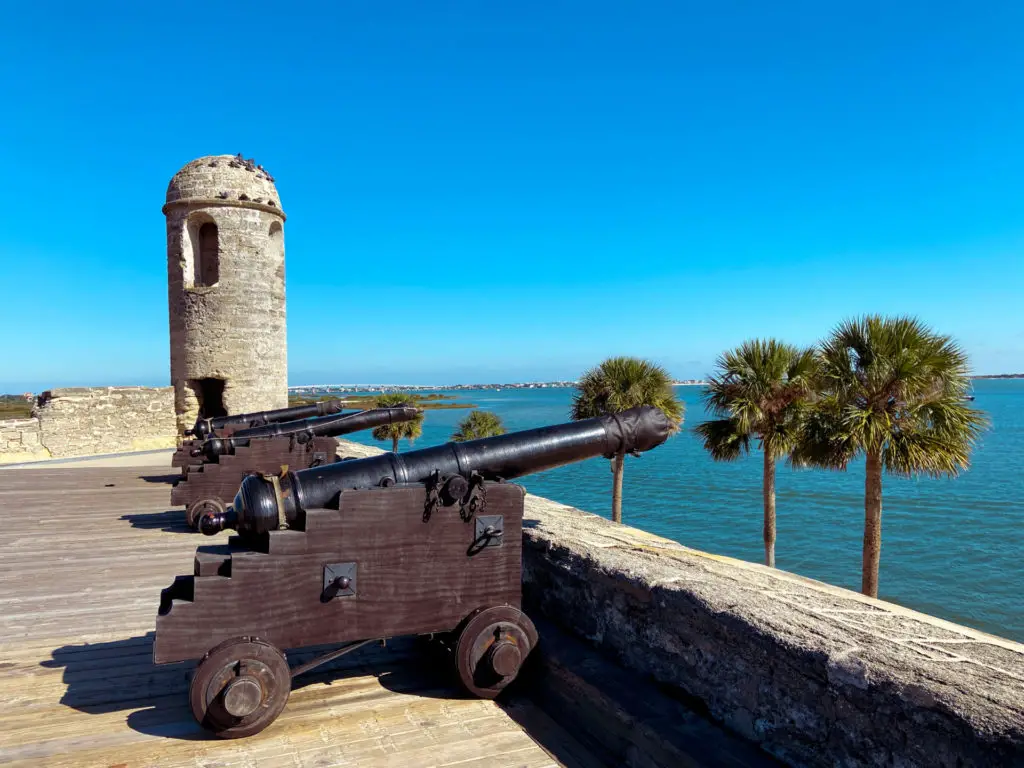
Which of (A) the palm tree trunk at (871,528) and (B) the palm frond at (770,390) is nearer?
(A) the palm tree trunk at (871,528)

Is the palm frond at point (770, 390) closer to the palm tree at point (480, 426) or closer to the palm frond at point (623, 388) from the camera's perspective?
the palm frond at point (623, 388)

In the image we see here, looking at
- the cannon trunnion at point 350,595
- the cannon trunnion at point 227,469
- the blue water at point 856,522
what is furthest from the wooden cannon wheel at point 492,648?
the blue water at point 856,522

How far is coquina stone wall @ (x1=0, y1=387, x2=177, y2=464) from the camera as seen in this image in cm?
1352

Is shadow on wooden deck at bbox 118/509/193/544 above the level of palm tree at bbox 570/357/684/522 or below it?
below

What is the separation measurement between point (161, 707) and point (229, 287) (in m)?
12.7

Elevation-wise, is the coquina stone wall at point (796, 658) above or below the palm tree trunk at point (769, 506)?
above

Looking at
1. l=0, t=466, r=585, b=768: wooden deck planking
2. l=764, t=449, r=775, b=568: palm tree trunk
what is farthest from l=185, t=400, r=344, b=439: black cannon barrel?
l=764, t=449, r=775, b=568: palm tree trunk

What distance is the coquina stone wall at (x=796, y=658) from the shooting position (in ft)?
5.35

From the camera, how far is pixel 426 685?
300 cm

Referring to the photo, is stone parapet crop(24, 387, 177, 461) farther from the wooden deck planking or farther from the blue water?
the wooden deck planking

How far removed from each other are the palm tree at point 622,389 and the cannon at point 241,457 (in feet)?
28.1

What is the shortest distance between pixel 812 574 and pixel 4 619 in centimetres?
1920

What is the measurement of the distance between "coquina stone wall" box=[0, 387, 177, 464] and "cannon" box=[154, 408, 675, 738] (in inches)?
520

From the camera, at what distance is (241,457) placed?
6.86 metres
